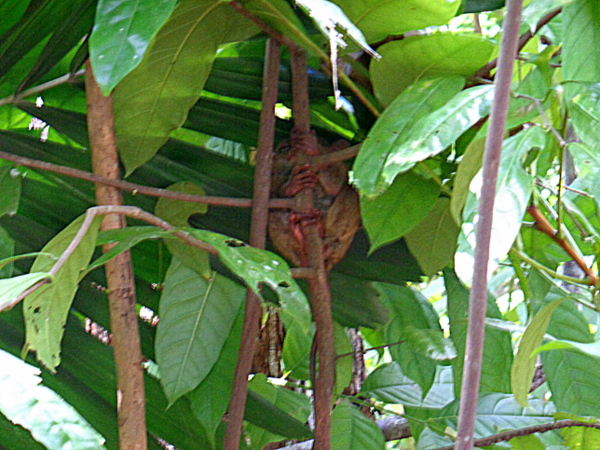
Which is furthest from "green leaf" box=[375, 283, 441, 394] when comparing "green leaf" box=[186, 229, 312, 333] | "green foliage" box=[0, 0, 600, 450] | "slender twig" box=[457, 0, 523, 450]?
"slender twig" box=[457, 0, 523, 450]

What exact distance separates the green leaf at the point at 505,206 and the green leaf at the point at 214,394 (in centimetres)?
31

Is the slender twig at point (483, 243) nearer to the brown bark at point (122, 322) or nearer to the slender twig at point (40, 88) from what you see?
the brown bark at point (122, 322)

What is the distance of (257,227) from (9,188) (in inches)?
9.3

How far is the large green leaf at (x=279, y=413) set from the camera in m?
0.65

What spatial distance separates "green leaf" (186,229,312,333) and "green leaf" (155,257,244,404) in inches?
5.6

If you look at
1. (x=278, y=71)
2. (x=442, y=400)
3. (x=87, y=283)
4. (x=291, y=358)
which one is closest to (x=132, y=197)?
(x=87, y=283)

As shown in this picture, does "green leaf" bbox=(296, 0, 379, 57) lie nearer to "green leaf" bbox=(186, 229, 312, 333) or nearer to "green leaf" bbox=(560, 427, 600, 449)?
"green leaf" bbox=(186, 229, 312, 333)

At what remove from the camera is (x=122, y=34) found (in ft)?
1.28

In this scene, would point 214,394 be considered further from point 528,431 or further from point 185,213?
point 528,431

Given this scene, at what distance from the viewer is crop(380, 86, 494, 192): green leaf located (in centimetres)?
42

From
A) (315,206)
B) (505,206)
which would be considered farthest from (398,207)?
(505,206)

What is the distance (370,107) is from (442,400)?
0.50 metres

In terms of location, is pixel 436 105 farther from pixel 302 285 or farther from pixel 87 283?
pixel 87 283

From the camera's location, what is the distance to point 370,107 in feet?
1.89
